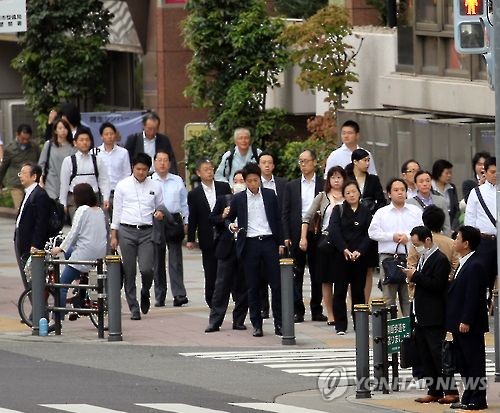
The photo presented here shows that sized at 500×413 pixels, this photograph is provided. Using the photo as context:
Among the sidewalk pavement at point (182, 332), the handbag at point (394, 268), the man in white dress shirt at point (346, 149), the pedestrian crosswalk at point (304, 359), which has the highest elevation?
the man in white dress shirt at point (346, 149)

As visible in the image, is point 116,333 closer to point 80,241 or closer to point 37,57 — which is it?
point 80,241

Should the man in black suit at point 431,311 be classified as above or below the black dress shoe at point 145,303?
above

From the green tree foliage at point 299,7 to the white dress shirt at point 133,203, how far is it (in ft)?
44.0

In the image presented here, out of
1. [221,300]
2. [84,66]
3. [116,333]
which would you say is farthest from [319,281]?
[84,66]

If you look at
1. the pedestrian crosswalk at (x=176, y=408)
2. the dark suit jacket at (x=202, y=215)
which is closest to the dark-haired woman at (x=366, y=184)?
the dark suit jacket at (x=202, y=215)

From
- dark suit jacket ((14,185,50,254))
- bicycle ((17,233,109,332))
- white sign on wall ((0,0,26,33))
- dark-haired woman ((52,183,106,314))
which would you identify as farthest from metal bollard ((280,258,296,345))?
white sign on wall ((0,0,26,33))

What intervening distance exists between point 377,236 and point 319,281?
133 cm

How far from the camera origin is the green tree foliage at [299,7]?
32.3m

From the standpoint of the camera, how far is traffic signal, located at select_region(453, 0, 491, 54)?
1388cm

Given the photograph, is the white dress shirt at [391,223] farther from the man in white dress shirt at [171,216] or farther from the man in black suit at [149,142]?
the man in black suit at [149,142]

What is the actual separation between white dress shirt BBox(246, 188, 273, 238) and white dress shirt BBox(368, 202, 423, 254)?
1142 mm

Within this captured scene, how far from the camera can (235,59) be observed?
93.4 feet

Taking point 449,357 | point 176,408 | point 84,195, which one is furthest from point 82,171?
point 449,357

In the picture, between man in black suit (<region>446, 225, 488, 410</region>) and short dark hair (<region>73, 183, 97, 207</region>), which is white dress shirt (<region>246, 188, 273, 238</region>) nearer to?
short dark hair (<region>73, 183, 97, 207</region>)
